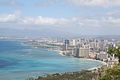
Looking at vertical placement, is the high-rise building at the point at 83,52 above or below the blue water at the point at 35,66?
above

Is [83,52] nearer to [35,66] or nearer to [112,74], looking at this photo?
[35,66]

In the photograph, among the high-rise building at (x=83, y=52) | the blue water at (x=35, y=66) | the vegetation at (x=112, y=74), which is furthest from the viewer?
the high-rise building at (x=83, y=52)

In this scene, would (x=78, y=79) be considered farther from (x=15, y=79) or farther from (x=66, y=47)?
(x=66, y=47)

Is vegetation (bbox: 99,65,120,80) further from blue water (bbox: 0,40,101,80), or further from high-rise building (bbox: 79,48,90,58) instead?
high-rise building (bbox: 79,48,90,58)

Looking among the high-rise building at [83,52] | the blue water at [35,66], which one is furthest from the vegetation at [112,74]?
the high-rise building at [83,52]

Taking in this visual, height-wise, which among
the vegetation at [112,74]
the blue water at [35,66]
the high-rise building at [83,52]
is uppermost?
the vegetation at [112,74]

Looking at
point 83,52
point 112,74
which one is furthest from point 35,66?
point 112,74

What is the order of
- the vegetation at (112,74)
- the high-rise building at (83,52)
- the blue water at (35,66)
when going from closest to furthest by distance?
1. the vegetation at (112,74)
2. the blue water at (35,66)
3. the high-rise building at (83,52)

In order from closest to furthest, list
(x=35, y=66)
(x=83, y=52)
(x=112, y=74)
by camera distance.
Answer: (x=112, y=74)
(x=35, y=66)
(x=83, y=52)

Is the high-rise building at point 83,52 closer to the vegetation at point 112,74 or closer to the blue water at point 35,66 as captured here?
the blue water at point 35,66

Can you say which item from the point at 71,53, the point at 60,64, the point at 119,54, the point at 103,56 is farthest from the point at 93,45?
the point at 119,54

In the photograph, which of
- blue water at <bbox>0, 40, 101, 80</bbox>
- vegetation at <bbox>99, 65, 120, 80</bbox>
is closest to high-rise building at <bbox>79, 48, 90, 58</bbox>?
blue water at <bbox>0, 40, 101, 80</bbox>
